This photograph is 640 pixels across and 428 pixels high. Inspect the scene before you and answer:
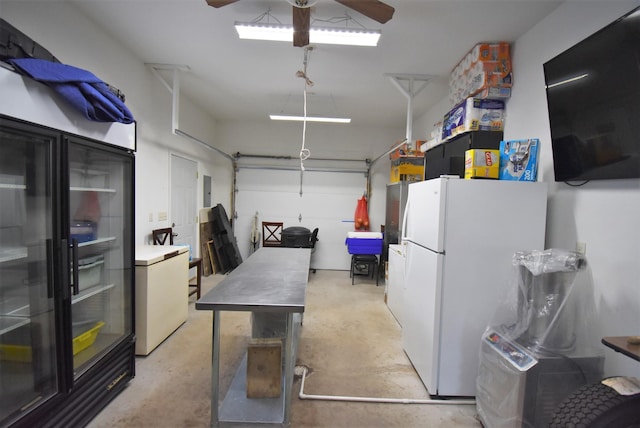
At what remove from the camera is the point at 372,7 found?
5.72 feet

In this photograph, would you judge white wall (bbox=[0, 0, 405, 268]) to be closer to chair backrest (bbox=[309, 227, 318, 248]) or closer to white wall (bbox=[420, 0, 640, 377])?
chair backrest (bbox=[309, 227, 318, 248])

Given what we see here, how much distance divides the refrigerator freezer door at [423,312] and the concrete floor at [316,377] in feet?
0.58

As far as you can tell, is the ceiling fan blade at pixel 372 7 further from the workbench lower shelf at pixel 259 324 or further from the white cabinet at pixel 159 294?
the white cabinet at pixel 159 294

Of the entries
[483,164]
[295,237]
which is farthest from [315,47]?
[295,237]

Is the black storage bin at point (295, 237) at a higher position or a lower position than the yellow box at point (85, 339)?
higher

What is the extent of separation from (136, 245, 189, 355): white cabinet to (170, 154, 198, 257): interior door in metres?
1.20

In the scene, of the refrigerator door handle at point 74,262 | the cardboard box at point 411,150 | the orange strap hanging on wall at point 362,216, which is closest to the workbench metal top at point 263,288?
the refrigerator door handle at point 74,262

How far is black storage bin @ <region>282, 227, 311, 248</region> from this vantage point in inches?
205

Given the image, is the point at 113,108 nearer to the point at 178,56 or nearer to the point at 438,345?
the point at 178,56

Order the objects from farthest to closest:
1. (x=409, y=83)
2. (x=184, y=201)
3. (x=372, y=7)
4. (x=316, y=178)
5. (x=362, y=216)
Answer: (x=316, y=178) → (x=362, y=216) → (x=184, y=201) → (x=409, y=83) → (x=372, y=7)

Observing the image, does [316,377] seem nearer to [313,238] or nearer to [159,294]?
[159,294]

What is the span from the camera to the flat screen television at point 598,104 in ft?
4.48

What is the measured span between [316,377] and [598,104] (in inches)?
104

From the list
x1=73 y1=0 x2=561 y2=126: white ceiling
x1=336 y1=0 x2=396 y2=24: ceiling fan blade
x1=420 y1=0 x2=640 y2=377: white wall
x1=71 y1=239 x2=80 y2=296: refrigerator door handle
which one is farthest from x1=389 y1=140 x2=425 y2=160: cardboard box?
x1=71 y1=239 x2=80 y2=296: refrigerator door handle
